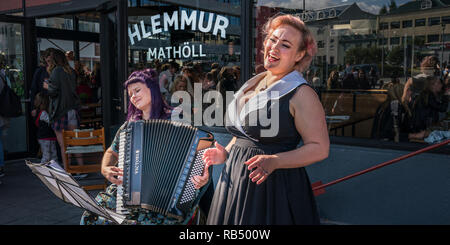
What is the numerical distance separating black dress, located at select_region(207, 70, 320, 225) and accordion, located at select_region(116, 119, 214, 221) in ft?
0.99

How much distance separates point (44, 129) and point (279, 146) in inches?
192

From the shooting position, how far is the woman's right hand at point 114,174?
2236mm

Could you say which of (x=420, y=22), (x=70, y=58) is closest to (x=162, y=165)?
(x=420, y=22)

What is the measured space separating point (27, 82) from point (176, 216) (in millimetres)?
5358

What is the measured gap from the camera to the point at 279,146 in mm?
1835

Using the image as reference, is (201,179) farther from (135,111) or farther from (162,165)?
(135,111)

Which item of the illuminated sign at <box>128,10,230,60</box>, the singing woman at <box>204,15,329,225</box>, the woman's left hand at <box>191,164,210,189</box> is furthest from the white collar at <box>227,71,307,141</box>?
the illuminated sign at <box>128,10,230,60</box>

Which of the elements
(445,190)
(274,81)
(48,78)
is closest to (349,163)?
(445,190)

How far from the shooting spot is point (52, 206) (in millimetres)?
4547

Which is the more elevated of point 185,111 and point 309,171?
point 185,111

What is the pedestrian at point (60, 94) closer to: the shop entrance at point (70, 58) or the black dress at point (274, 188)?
the shop entrance at point (70, 58)

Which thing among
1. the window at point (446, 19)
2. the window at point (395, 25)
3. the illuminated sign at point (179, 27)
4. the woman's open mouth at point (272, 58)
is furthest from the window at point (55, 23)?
the woman's open mouth at point (272, 58)

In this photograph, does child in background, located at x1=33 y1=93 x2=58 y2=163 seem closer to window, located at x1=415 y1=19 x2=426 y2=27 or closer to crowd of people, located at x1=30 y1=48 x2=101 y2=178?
crowd of people, located at x1=30 y1=48 x2=101 y2=178
